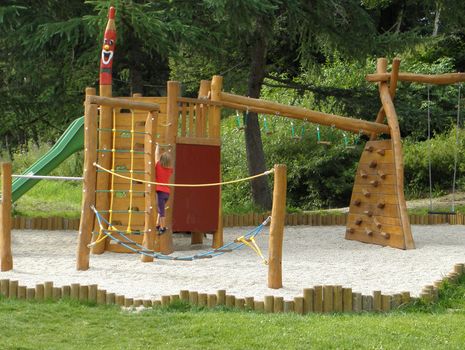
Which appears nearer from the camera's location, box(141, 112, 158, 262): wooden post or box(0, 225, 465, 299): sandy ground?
box(0, 225, 465, 299): sandy ground

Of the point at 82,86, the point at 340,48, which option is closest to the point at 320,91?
the point at 340,48

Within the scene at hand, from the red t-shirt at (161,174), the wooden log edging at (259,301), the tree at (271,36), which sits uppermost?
the tree at (271,36)

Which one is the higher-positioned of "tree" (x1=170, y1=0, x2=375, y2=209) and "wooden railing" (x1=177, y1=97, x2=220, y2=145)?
"tree" (x1=170, y1=0, x2=375, y2=209)

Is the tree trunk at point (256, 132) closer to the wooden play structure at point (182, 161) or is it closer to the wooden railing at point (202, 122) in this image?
the wooden play structure at point (182, 161)

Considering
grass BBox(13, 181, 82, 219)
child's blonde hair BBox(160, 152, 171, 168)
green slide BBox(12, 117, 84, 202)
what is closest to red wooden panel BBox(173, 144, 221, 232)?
child's blonde hair BBox(160, 152, 171, 168)

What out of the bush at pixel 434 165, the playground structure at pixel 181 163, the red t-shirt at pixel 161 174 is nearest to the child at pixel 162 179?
the red t-shirt at pixel 161 174

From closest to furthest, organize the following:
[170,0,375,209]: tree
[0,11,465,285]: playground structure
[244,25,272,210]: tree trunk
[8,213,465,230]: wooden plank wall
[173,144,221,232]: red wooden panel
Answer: [0,11,465,285]: playground structure → [173,144,221,232]: red wooden panel → [8,213,465,230]: wooden plank wall → [170,0,375,209]: tree → [244,25,272,210]: tree trunk

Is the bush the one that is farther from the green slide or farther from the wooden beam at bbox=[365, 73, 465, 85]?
the green slide

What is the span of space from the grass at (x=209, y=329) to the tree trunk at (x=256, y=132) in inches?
410

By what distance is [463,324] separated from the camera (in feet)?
25.2

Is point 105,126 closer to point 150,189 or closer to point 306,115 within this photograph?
point 150,189

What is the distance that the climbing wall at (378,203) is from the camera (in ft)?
43.8

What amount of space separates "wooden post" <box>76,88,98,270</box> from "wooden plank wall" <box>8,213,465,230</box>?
17.4 ft

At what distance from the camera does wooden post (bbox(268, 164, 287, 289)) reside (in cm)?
911
